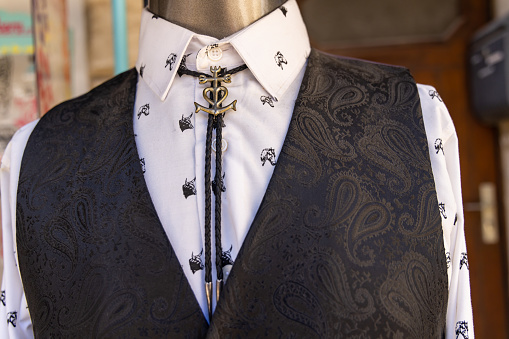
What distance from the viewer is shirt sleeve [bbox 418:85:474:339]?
82 cm

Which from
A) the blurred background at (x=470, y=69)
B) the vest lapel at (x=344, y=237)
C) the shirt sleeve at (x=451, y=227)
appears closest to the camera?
the vest lapel at (x=344, y=237)

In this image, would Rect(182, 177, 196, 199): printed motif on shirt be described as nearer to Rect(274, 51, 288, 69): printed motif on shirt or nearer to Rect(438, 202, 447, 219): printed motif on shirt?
Rect(274, 51, 288, 69): printed motif on shirt

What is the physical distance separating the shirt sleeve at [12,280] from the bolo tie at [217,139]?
334mm

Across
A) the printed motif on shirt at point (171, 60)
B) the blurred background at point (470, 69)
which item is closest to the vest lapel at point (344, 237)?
the printed motif on shirt at point (171, 60)

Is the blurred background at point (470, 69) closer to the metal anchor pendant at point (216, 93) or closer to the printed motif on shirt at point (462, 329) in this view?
the printed motif on shirt at point (462, 329)

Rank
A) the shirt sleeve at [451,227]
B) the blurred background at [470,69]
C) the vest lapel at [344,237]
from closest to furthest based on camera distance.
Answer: the vest lapel at [344,237]
the shirt sleeve at [451,227]
the blurred background at [470,69]

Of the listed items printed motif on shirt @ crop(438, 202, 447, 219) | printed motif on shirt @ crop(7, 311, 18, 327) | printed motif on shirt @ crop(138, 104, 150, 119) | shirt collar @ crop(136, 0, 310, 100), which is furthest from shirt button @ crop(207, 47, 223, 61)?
printed motif on shirt @ crop(7, 311, 18, 327)

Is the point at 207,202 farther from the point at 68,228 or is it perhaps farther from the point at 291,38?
the point at 291,38

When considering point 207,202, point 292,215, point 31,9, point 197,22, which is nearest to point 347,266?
point 292,215

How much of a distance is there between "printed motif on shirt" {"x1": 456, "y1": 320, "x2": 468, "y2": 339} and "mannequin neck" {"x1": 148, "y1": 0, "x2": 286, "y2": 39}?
1.97ft

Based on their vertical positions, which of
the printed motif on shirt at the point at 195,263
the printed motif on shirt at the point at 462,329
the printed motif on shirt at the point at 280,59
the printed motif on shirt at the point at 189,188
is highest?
the printed motif on shirt at the point at 280,59

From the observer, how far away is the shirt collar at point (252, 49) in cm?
85

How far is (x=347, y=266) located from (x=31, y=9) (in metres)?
Answer: 1.28

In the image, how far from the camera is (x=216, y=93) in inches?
32.8
